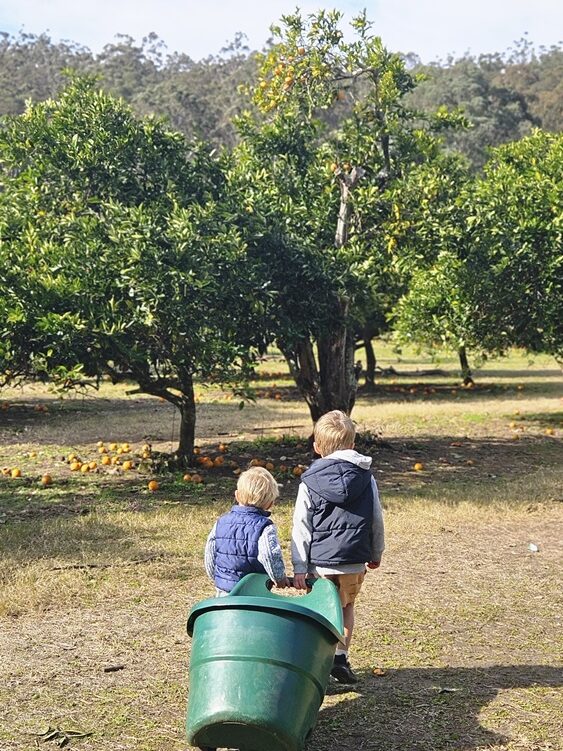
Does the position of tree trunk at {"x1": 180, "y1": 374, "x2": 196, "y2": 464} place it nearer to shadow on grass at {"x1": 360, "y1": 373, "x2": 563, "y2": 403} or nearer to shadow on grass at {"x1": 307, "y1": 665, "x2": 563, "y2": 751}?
shadow on grass at {"x1": 307, "y1": 665, "x2": 563, "y2": 751}

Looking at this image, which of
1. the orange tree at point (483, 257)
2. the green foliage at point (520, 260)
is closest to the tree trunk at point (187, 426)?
the orange tree at point (483, 257)

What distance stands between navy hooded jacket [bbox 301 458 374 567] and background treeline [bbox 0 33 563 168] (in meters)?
53.3

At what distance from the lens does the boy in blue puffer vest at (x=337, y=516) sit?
529cm

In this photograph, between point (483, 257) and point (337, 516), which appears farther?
point (483, 257)

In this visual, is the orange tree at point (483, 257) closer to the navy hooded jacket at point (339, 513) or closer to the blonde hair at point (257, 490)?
the navy hooded jacket at point (339, 513)

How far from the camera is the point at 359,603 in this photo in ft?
23.9

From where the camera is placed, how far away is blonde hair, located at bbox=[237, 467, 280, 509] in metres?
5.00

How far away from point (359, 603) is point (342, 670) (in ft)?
5.82

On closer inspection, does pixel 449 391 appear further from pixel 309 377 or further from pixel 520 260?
pixel 309 377

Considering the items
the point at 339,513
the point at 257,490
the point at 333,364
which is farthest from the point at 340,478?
the point at 333,364

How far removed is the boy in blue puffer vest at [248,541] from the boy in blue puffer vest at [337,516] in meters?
0.36

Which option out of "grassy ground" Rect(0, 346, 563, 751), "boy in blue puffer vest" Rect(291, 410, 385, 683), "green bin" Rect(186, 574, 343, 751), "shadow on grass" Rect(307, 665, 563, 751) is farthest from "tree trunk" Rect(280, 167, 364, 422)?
"green bin" Rect(186, 574, 343, 751)

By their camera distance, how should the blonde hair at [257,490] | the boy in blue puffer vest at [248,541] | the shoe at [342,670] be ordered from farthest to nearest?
the shoe at [342,670], the blonde hair at [257,490], the boy in blue puffer vest at [248,541]

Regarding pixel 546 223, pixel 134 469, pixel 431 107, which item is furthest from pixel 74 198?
pixel 431 107
